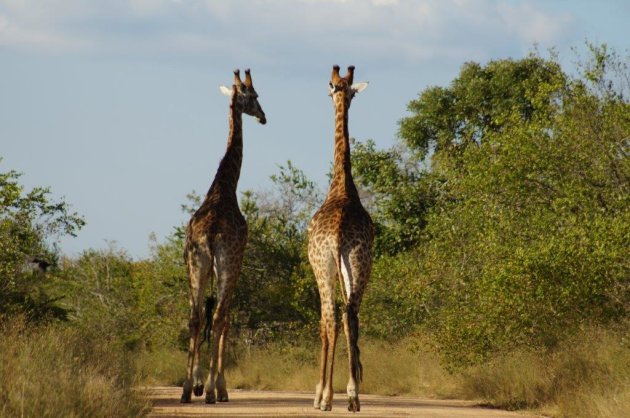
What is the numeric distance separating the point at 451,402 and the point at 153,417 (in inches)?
300

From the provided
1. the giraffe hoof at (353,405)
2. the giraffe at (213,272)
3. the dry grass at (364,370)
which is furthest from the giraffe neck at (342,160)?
the dry grass at (364,370)

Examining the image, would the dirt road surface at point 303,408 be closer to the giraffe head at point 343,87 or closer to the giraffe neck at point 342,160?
the giraffe neck at point 342,160

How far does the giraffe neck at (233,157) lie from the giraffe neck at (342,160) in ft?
6.49

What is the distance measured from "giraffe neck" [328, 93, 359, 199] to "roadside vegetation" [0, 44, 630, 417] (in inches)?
115

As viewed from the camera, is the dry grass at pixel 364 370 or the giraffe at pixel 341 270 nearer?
the giraffe at pixel 341 270

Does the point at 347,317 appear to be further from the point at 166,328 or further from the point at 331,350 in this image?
the point at 166,328

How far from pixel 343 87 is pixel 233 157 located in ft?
8.01

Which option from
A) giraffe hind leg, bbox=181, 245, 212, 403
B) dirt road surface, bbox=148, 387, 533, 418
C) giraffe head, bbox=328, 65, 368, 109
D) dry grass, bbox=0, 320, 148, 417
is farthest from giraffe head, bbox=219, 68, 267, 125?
dry grass, bbox=0, 320, 148, 417

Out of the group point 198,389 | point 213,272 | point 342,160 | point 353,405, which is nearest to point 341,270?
point 353,405

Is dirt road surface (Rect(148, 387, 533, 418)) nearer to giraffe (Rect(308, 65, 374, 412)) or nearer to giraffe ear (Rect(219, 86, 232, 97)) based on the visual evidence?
giraffe (Rect(308, 65, 374, 412))

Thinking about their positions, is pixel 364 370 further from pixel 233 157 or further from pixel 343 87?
pixel 343 87

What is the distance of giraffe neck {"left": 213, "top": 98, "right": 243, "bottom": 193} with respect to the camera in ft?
60.8

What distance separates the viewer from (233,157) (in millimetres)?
19266

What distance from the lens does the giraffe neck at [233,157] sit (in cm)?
1853
